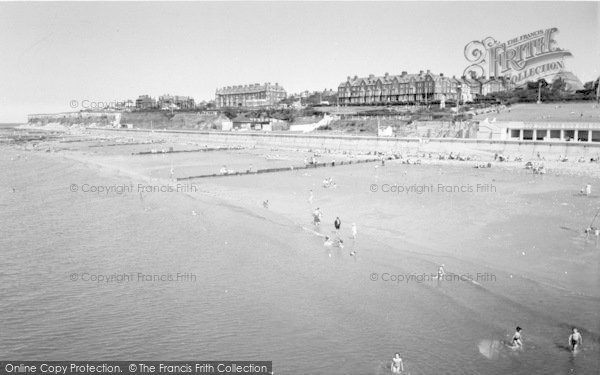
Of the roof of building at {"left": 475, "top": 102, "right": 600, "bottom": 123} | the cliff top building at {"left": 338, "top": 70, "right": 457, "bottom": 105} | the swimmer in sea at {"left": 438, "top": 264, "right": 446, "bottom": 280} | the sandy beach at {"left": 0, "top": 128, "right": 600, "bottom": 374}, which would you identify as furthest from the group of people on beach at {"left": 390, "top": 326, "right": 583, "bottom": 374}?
the cliff top building at {"left": 338, "top": 70, "right": 457, "bottom": 105}

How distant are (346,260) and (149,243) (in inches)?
338

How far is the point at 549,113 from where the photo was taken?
6153cm

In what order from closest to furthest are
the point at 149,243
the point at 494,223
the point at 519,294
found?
the point at 519,294
the point at 149,243
the point at 494,223

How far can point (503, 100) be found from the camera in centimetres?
8094

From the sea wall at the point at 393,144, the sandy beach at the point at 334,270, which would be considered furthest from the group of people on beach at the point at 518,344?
the sea wall at the point at 393,144

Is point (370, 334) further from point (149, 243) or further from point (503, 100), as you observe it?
point (503, 100)

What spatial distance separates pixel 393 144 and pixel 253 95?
96186 mm

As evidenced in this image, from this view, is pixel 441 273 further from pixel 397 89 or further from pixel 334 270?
pixel 397 89

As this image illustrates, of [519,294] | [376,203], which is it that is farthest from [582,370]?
[376,203]

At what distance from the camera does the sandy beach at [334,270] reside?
11148mm

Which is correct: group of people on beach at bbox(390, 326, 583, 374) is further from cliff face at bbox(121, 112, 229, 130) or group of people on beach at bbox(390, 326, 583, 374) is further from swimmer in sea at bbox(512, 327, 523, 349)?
cliff face at bbox(121, 112, 229, 130)

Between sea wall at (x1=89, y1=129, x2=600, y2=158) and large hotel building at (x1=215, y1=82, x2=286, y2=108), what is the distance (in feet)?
169

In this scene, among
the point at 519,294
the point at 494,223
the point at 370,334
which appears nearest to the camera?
the point at 370,334

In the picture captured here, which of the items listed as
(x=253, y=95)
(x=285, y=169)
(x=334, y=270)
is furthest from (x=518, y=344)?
(x=253, y=95)
